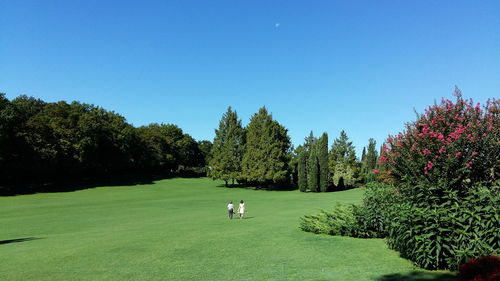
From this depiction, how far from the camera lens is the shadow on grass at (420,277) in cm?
847

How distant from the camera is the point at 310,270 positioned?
31.2 feet

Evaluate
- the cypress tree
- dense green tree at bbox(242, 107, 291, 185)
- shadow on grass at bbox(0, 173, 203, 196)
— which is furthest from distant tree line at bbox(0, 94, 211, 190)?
the cypress tree

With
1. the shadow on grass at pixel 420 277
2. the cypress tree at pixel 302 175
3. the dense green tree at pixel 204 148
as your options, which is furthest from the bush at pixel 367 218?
the dense green tree at pixel 204 148

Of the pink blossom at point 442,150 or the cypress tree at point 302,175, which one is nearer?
A: the pink blossom at point 442,150

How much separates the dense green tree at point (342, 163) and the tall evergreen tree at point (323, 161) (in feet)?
13.3

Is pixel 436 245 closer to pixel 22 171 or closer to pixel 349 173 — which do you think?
pixel 349 173

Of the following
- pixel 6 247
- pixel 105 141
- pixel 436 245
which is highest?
pixel 105 141

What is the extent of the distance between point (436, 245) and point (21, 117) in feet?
213

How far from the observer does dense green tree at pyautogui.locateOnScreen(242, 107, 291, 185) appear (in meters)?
64.4

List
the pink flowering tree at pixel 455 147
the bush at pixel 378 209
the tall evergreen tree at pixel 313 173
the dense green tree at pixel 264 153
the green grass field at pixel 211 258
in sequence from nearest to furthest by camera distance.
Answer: the green grass field at pixel 211 258 < the pink flowering tree at pixel 455 147 < the bush at pixel 378 209 < the tall evergreen tree at pixel 313 173 < the dense green tree at pixel 264 153

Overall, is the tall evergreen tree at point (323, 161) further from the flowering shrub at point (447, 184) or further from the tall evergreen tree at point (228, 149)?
the flowering shrub at point (447, 184)

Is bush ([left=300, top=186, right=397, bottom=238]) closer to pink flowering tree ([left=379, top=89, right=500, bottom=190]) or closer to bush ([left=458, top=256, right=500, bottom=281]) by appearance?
pink flowering tree ([left=379, top=89, right=500, bottom=190])

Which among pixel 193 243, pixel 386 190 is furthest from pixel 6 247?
pixel 386 190

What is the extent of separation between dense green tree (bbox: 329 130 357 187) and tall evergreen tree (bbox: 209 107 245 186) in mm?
18580
